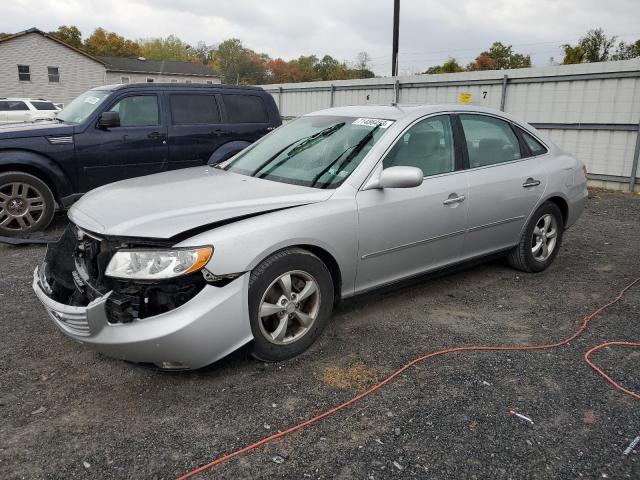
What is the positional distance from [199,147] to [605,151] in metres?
7.91

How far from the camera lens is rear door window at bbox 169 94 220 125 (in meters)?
7.40

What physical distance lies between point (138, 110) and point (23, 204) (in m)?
1.92

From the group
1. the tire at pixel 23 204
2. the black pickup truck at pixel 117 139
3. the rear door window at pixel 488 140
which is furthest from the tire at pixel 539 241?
the tire at pixel 23 204

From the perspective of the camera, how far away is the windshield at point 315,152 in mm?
3735

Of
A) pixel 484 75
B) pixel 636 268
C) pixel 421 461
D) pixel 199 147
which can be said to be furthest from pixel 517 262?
pixel 484 75

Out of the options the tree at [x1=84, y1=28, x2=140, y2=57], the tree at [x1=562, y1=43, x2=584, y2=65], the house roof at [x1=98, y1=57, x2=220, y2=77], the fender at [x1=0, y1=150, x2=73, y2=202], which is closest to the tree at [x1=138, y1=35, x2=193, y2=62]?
the tree at [x1=84, y1=28, x2=140, y2=57]

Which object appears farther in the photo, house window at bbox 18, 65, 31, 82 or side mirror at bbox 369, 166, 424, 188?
house window at bbox 18, 65, 31, 82

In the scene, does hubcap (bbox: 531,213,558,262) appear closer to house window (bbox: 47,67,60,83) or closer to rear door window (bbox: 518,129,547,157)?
rear door window (bbox: 518,129,547,157)

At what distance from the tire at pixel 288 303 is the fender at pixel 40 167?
4.42m

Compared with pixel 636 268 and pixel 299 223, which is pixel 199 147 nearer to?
pixel 299 223

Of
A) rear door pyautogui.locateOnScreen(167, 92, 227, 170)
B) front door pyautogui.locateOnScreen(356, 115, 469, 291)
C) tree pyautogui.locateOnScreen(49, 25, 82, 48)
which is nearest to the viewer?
front door pyautogui.locateOnScreen(356, 115, 469, 291)

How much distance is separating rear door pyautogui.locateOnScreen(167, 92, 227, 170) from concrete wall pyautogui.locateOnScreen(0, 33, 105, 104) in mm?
38021

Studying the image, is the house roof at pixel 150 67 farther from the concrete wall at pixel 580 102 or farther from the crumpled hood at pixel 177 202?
the crumpled hood at pixel 177 202

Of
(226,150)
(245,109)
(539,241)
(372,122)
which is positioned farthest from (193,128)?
(539,241)
